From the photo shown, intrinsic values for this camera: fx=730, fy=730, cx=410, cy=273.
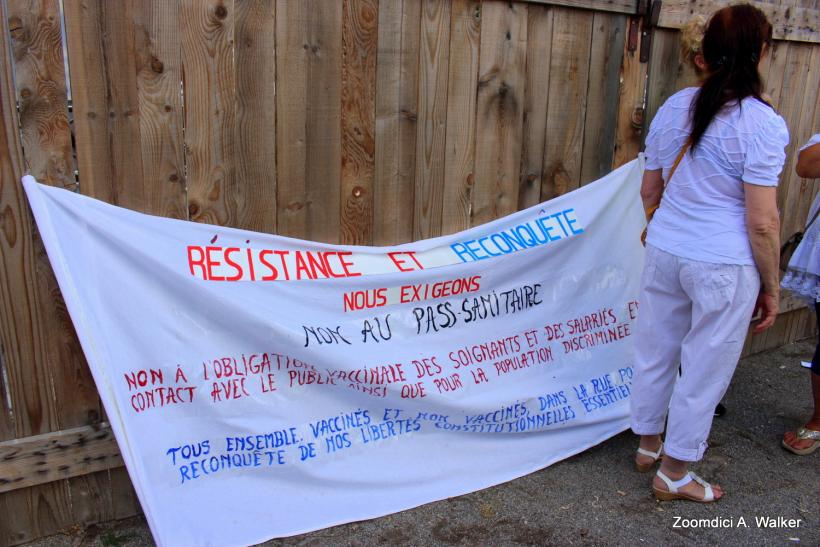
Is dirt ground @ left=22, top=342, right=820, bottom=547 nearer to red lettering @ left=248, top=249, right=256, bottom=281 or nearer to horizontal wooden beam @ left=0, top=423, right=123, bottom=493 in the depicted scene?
horizontal wooden beam @ left=0, top=423, right=123, bottom=493

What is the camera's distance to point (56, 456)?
271cm

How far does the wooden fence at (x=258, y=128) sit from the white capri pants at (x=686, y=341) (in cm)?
89

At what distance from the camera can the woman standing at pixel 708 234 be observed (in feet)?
9.07

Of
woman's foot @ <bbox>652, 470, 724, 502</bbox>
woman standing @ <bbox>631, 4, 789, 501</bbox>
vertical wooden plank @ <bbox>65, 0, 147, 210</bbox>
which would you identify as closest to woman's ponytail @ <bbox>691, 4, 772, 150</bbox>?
woman standing @ <bbox>631, 4, 789, 501</bbox>

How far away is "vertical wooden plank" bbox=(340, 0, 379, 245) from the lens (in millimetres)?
2977

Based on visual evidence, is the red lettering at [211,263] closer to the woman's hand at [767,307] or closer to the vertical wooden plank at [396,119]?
the vertical wooden plank at [396,119]

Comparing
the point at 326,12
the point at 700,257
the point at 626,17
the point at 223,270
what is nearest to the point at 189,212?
the point at 223,270

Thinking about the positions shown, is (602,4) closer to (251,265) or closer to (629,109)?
(629,109)

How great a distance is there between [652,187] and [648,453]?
1239 mm

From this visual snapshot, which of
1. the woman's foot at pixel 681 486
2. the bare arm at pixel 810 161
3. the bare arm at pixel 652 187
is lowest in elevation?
the woman's foot at pixel 681 486

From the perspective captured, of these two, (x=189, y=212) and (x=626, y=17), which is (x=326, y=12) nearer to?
(x=189, y=212)

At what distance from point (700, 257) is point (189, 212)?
78.5 inches

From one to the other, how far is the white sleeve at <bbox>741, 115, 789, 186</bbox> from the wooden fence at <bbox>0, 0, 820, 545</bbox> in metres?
1.13

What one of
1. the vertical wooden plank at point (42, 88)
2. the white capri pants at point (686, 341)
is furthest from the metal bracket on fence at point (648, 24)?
the vertical wooden plank at point (42, 88)
